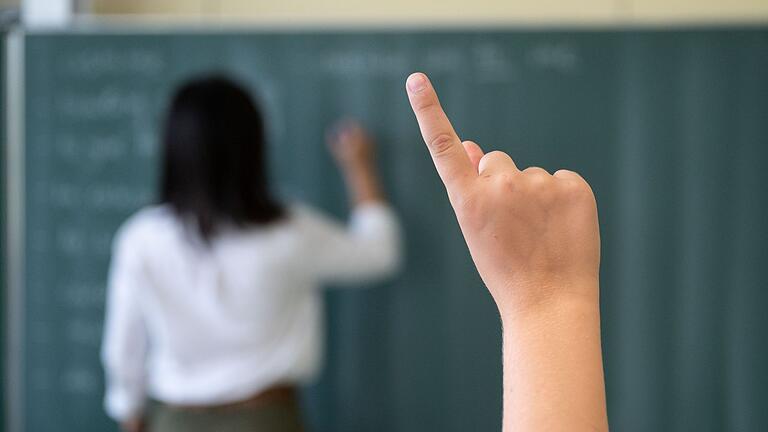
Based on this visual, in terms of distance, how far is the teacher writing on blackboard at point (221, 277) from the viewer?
2105 millimetres

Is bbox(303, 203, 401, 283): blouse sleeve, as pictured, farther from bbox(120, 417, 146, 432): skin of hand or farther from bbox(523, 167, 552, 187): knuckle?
bbox(523, 167, 552, 187): knuckle

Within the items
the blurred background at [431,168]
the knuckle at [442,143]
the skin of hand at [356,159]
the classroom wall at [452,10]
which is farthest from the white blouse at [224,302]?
the knuckle at [442,143]

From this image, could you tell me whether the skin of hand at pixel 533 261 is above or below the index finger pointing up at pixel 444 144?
below

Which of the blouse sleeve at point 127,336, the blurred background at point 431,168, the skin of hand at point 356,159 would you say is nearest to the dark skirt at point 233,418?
the blouse sleeve at point 127,336

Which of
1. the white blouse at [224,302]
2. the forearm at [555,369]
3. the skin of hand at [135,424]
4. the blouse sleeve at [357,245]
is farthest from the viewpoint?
the skin of hand at [135,424]

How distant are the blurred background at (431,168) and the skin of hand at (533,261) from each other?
191cm

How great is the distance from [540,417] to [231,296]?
154 cm

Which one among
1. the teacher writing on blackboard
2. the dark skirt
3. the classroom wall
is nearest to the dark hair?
the teacher writing on blackboard

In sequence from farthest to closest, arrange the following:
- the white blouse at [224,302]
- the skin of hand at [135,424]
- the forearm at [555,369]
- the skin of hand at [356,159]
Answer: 1. the skin of hand at [356,159]
2. the skin of hand at [135,424]
3. the white blouse at [224,302]
4. the forearm at [555,369]

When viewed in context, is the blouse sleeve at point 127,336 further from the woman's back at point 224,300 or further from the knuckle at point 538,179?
the knuckle at point 538,179

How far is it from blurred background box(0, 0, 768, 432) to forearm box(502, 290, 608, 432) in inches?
75.6

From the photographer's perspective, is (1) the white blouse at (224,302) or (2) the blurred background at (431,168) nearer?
(1) the white blouse at (224,302)

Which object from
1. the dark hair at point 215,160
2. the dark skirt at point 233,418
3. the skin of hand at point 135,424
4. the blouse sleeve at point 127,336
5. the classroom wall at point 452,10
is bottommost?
the skin of hand at point 135,424

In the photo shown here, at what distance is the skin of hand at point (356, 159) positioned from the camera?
2.60 meters
